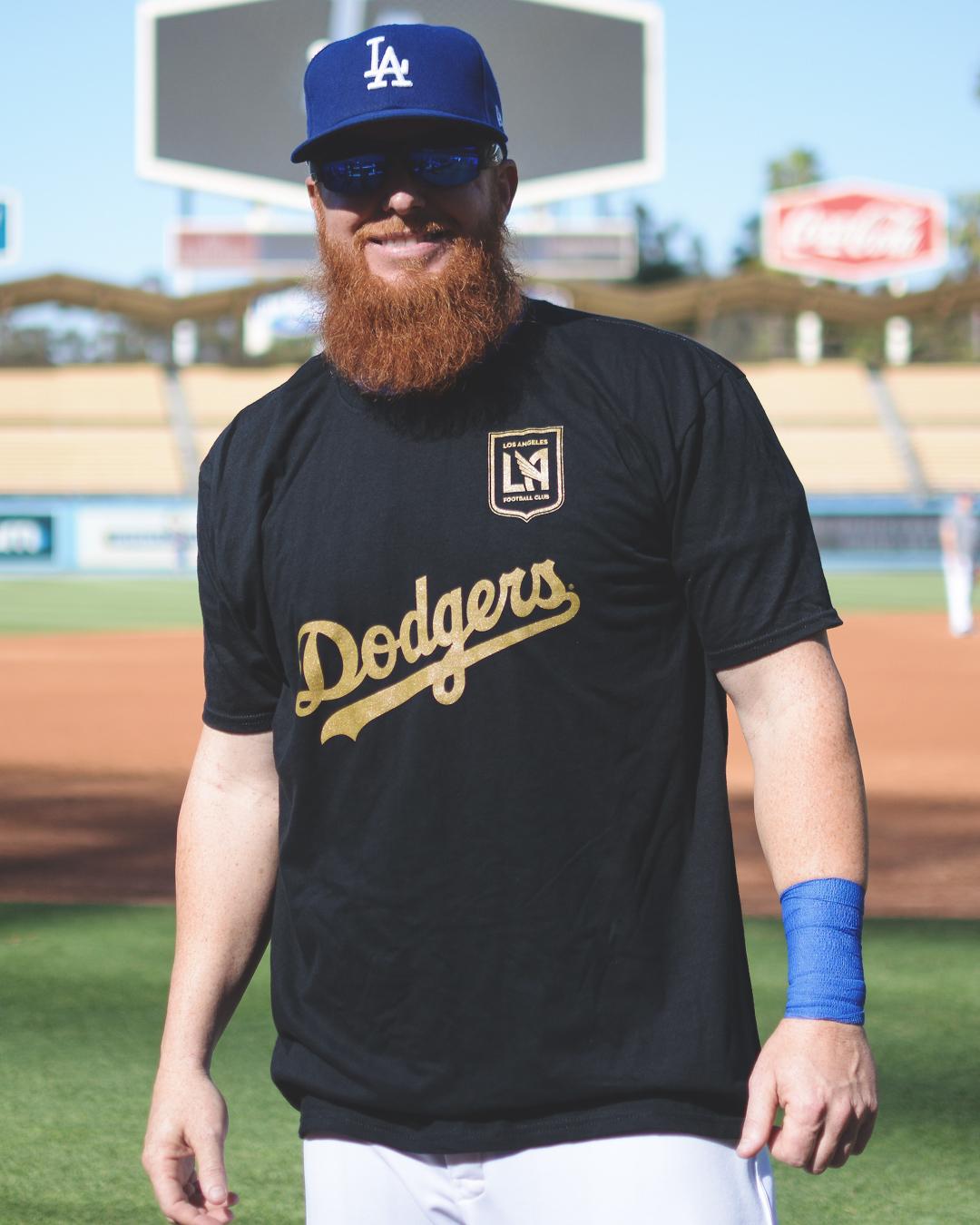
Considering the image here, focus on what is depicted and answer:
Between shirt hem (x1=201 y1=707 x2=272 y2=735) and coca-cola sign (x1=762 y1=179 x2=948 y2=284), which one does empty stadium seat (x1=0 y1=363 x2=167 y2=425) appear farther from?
shirt hem (x1=201 y1=707 x2=272 y2=735)

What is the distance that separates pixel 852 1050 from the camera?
164 centimetres

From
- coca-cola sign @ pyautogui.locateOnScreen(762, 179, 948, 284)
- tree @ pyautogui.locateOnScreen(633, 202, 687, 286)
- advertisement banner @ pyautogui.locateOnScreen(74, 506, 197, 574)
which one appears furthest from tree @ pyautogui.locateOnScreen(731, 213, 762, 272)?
advertisement banner @ pyautogui.locateOnScreen(74, 506, 197, 574)

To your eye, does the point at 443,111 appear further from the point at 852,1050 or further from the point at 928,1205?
the point at 928,1205

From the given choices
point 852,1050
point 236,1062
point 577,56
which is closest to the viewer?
point 852,1050

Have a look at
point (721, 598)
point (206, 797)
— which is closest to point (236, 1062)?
point (206, 797)

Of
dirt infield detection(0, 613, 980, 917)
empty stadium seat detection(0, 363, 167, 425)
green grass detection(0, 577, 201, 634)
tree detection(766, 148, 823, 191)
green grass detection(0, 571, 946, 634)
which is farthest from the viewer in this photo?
tree detection(766, 148, 823, 191)

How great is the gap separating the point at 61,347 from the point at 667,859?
185ft

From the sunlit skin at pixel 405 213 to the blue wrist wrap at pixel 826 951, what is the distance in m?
1.01

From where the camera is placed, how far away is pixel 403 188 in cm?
197

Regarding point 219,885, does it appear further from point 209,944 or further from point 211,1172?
point 211,1172

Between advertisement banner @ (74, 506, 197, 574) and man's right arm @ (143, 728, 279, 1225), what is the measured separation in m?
35.7

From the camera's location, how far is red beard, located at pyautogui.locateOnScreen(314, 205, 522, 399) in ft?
6.31

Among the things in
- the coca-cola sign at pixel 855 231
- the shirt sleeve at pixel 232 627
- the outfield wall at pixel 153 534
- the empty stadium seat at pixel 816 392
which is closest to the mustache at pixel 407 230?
the shirt sleeve at pixel 232 627

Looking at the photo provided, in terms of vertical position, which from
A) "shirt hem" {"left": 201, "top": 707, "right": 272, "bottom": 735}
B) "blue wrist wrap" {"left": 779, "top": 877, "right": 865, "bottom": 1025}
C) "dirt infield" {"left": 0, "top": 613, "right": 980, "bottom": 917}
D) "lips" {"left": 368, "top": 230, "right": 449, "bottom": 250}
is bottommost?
"dirt infield" {"left": 0, "top": 613, "right": 980, "bottom": 917}
